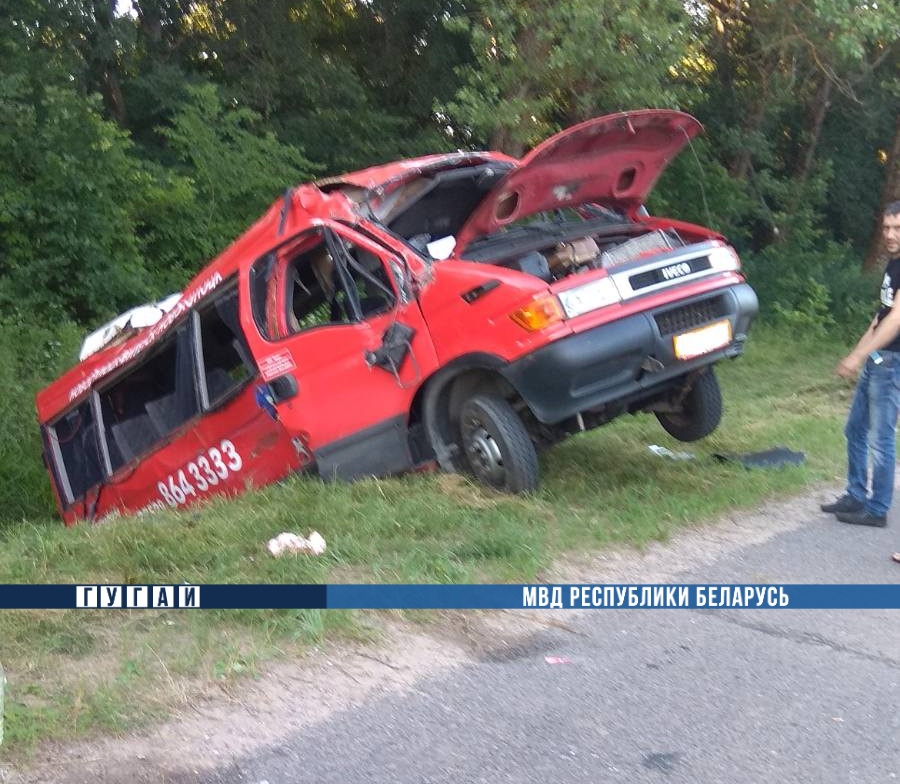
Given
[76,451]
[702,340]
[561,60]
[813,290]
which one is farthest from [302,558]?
[813,290]

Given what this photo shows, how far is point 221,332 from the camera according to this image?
7.27m

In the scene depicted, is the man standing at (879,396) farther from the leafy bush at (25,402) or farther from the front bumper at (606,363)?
the leafy bush at (25,402)

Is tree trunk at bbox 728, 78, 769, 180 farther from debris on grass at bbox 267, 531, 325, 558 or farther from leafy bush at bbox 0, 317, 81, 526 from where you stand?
debris on grass at bbox 267, 531, 325, 558

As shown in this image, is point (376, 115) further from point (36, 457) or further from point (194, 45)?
point (36, 457)

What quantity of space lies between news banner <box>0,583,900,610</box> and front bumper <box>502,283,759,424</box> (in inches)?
82.4

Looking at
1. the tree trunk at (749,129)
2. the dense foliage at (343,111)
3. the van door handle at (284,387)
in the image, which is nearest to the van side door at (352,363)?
the van door handle at (284,387)

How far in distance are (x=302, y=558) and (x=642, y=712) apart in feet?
6.14

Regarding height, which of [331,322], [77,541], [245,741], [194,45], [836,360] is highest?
[194,45]

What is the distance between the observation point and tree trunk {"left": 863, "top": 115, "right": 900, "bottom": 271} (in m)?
17.6

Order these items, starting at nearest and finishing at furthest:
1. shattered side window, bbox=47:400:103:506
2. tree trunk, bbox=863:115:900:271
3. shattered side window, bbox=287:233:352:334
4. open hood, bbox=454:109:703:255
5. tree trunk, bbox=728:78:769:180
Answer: open hood, bbox=454:109:703:255
shattered side window, bbox=287:233:352:334
shattered side window, bbox=47:400:103:506
tree trunk, bbox=863:115:900:271
tree trunk, bbox=728:78:769:180

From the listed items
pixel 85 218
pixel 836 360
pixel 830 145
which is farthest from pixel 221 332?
pixel 830 145

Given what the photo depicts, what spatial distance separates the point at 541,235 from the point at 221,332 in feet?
7.23

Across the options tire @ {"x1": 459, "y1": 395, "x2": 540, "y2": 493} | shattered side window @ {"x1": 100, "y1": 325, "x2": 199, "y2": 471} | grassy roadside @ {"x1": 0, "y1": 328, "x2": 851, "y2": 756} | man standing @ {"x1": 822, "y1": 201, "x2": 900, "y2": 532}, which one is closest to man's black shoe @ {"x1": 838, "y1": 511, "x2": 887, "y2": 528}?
man standing @ {"x1": 822, "y1": 201, "x2": 900, "y2": 532}

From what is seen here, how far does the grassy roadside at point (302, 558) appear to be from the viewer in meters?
3.87
